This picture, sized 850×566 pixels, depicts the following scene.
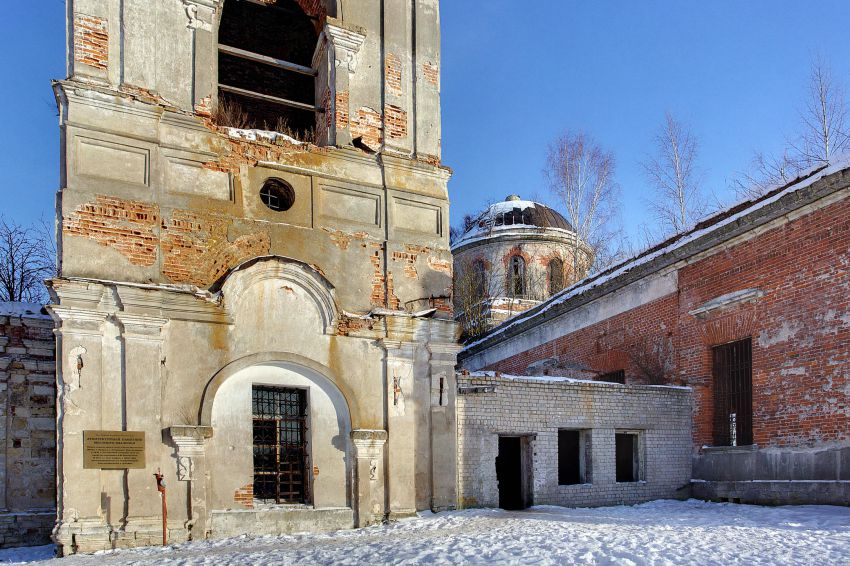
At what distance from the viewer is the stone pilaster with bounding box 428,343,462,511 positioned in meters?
10.9

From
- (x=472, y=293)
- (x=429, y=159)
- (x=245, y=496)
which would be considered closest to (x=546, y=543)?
(x=245, y=496)

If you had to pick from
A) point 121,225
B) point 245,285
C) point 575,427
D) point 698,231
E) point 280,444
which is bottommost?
point 575,427

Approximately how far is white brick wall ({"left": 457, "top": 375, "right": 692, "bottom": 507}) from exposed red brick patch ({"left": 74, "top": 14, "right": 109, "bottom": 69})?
6.89 meters

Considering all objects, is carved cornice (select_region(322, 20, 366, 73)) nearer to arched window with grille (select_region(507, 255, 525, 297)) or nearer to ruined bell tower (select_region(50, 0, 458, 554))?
ruined bell tower (select_region(50, 0, 458, 554))

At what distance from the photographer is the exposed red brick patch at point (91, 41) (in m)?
9.52

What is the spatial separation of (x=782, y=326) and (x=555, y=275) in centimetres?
1704

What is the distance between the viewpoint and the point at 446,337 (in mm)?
11312

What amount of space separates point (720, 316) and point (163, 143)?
32.4 ft

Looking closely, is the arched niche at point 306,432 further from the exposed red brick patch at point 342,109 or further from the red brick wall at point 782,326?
the red brick wall at point 782,326

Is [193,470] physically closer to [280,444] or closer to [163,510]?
[163,510]

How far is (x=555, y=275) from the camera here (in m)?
29.0

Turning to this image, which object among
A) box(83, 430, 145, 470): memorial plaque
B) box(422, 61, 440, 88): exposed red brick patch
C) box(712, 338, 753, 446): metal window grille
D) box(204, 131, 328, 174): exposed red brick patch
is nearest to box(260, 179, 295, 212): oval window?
box(204, 131, 328, 174): exposed red brick patch

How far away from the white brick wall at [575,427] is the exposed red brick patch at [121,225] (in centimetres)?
514

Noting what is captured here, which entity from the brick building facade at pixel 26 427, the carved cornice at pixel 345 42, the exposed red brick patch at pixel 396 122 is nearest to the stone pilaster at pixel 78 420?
the brick building facade at pixel 26 427
